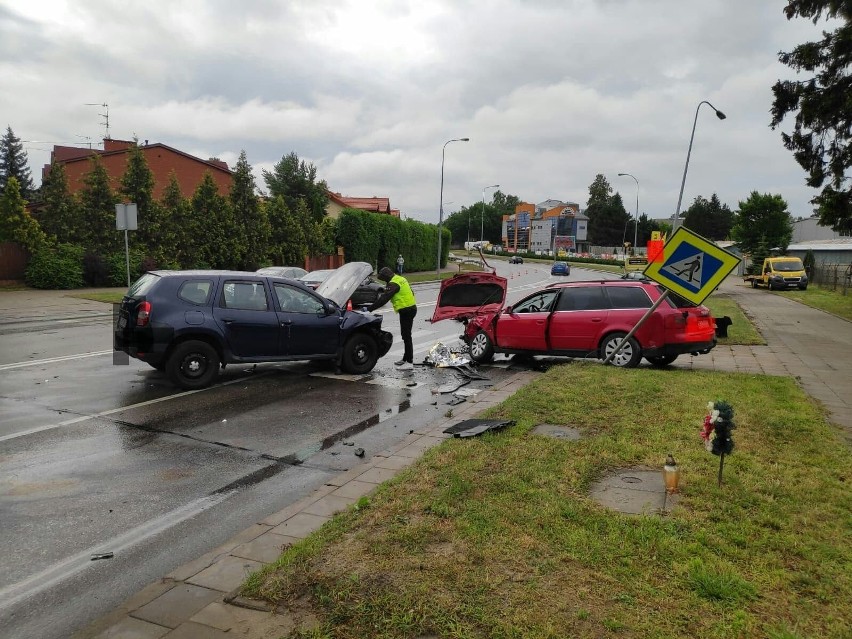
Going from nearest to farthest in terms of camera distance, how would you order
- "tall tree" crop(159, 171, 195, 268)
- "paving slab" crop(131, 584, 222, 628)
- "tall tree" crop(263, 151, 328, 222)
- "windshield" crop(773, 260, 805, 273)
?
"paving slab" crop(131, 584, 222, 628) < "tall tree" crop(159, 171, 195, 268) < "windshield" crop(773, 260, 805, 273) < "tall tree" crop(263, 151, 328, 222)

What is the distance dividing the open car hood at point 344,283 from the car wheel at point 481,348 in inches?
98.4

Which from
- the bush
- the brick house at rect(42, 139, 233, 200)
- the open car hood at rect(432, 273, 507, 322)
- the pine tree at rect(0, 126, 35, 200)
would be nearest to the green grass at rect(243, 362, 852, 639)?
the open car hood at rect(432, 273, 507, 322)

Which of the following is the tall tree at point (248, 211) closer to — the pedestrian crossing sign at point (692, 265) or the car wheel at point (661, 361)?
the car wheel at point (661, 361)

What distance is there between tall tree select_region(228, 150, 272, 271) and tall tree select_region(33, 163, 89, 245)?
28.1 feet

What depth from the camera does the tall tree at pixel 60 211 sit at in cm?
2681

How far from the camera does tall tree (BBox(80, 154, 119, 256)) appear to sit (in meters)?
27.7

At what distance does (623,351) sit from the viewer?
10930 mm

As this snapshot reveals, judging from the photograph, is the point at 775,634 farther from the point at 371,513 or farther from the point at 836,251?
the point at 836,251

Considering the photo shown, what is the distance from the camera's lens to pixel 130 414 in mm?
7699

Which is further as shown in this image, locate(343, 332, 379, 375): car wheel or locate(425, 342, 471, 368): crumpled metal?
locate(425, 342, 471, 368): crumpled metal

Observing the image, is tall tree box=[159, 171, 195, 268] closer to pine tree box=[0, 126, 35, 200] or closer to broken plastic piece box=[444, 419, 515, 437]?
broken plastic piece box=[444, 419, 515, 437]

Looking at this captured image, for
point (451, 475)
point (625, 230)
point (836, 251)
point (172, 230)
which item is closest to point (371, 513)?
point (451, 475)

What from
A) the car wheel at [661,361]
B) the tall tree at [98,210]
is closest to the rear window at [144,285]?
the car wheel at [661,361]

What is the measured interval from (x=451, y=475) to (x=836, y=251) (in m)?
58.7
